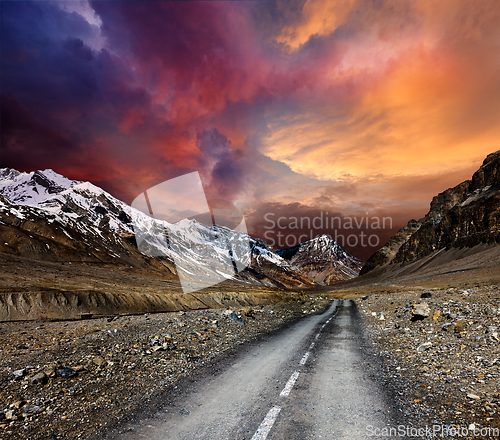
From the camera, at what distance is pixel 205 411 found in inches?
244

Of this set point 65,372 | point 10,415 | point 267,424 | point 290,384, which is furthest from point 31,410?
point 290,384

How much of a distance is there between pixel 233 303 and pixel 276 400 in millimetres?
59424

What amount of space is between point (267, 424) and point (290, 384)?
240 cm

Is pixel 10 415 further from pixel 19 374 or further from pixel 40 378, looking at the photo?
pixel 19 374

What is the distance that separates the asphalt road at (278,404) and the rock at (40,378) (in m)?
3.96

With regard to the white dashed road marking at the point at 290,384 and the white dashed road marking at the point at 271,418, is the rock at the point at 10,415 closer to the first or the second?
the white dashed road marking at the point at 271,418

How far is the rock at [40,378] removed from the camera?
722 centimetres

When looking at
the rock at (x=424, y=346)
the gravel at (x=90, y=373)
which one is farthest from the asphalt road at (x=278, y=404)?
the rock at (x=424, y=346)

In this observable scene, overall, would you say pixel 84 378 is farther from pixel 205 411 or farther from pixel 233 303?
pixel 233 303

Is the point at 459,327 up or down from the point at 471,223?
down

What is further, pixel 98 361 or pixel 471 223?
pixel 471 223

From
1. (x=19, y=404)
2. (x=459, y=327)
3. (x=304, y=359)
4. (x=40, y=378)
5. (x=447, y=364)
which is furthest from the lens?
(x=459, y=327)

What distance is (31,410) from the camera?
603 centimetres

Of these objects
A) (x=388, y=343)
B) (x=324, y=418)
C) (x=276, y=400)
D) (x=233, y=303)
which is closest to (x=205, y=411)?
(x=276, y=400)
